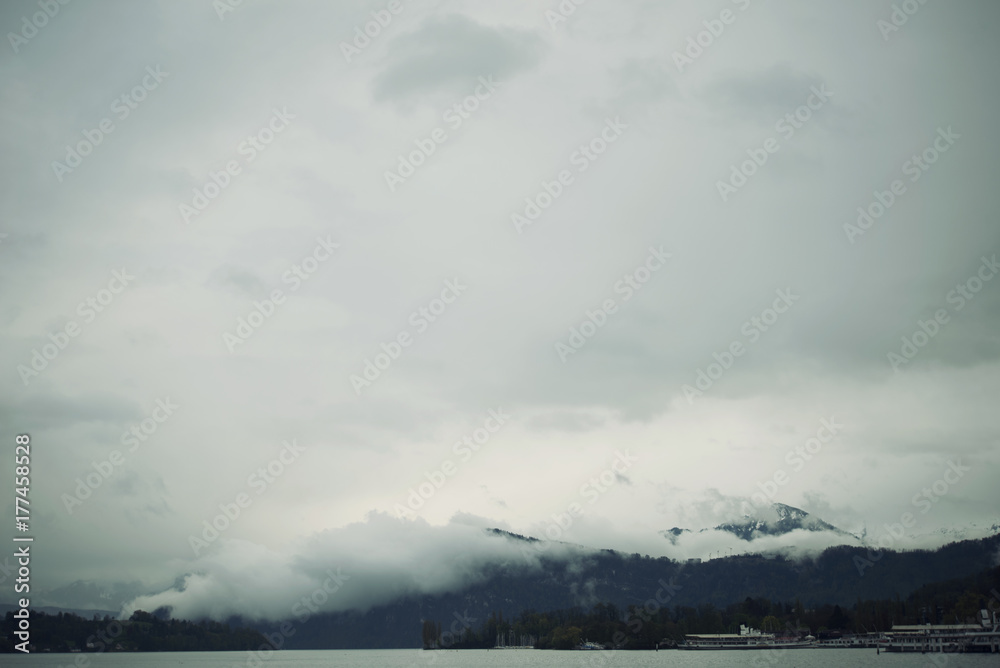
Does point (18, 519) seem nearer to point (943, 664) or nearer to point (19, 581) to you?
point (19, 581)

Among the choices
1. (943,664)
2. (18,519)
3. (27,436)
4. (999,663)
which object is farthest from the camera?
(943,664)

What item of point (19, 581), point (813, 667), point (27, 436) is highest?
point (27, 436)

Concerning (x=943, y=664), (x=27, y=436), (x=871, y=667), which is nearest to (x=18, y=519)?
(x=27, y=436)

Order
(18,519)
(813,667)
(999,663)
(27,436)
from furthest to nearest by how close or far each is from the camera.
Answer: (813,667)
(999,663)
(27,436)
(18,519)

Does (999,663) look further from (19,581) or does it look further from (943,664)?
(19,581)

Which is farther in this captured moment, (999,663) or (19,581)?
(999,663)

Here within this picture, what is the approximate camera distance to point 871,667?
18212cm

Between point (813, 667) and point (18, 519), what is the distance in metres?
180

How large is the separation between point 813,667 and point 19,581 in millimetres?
175358

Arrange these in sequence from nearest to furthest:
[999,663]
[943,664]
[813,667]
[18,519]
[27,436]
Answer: [18,519] → [27,436] → [999,663] → [943,664] → [813,667]

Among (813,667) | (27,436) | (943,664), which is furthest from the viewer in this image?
(813,667)

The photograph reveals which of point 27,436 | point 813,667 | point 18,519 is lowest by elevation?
point 813,667

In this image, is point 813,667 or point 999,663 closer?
point 999,663

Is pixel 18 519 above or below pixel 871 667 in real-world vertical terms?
above
